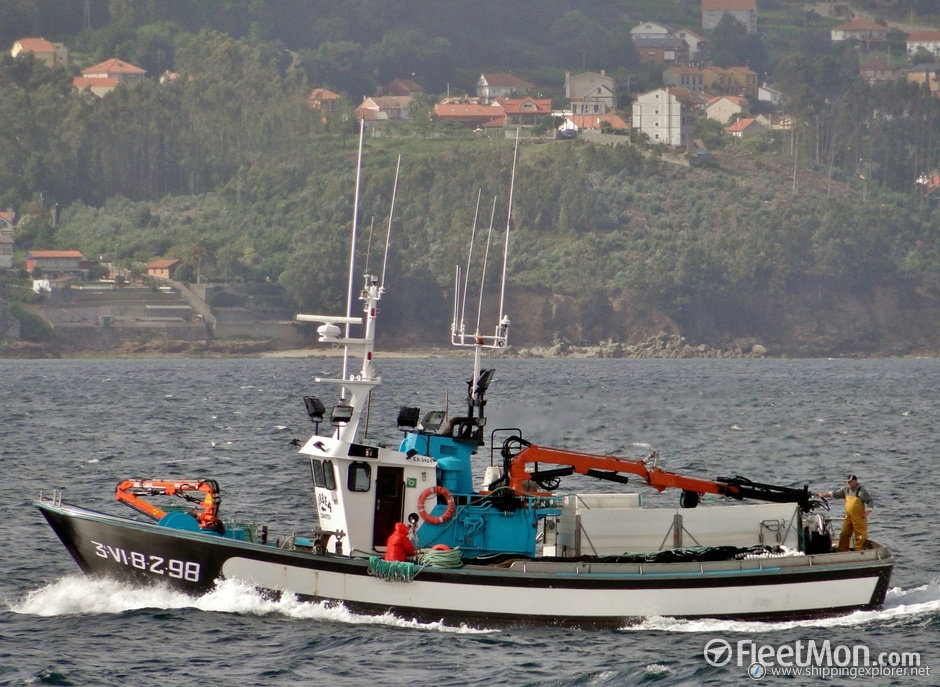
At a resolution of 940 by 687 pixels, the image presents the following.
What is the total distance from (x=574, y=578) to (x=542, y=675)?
7.21 feet

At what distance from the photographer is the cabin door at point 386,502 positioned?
24.8 metres

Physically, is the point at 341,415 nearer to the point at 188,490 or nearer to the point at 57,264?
the point at 188,490

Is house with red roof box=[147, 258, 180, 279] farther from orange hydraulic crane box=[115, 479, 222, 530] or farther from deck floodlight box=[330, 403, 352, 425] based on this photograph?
deck floodlight box=[330, 403, 352, 425]

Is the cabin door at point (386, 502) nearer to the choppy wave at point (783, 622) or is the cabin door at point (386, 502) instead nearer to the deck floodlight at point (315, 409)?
the deck floodlight at point (315, 409)

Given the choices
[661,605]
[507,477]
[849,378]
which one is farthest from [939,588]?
[849,378]

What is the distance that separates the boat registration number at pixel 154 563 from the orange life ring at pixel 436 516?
3.73m

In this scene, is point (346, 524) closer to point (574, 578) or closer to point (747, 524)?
point (574, 578)

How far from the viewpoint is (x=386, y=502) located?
24.8 meters

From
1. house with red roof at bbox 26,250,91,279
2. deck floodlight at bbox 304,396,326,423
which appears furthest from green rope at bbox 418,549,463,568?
house with red roof at bbox 26,250,91,279

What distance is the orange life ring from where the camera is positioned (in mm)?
24688

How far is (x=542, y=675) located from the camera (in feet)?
71.4

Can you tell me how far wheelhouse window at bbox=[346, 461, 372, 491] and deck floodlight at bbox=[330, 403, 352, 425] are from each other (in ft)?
2.36

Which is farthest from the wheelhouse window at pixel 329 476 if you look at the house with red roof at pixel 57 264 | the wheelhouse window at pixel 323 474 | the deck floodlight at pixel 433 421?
the house with red roof at pixel 57 264

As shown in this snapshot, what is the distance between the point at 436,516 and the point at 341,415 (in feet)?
7.51
